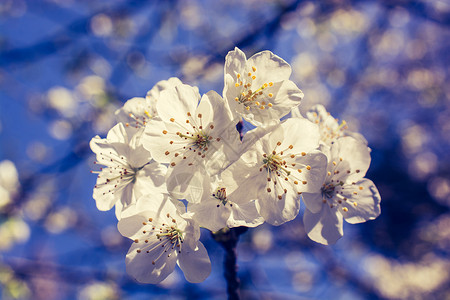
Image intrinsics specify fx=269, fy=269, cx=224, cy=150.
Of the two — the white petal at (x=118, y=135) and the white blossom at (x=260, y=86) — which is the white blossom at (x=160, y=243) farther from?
the white blossom at (x=260, y=86)

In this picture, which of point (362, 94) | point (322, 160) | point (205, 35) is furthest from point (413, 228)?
point (322, 160)

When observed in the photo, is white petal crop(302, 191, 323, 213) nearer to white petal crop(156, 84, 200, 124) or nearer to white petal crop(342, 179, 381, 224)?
white petal crop(342, 179, 381, 224)

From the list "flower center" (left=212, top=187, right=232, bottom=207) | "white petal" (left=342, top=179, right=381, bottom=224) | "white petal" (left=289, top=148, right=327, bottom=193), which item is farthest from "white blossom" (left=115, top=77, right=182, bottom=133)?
"white petal" (left=342, top=179, right=381, bottom=224)

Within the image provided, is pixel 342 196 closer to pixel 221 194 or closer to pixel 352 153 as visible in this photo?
pixel 352 153

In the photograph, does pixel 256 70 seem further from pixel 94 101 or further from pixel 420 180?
pixel 420 180

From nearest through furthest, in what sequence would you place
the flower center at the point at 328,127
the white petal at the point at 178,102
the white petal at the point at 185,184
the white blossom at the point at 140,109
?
the white petal at the point at 185,184 < the white petal at the point at 178,102 < the white blossom at the point at 140,109 < the flower center at the point at 328,127

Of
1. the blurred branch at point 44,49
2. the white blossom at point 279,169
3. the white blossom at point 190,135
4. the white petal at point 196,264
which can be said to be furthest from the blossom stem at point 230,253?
the blurred branch at point 44,49
